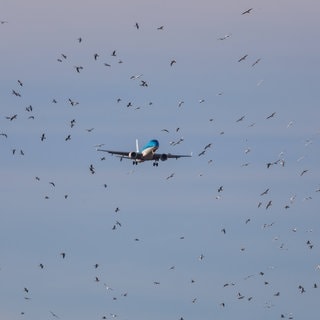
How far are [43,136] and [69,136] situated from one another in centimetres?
555

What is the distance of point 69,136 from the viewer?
135m

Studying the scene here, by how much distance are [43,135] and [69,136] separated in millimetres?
5634

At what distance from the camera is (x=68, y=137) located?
133625 millimetres

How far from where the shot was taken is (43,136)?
454 feet

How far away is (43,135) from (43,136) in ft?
0.70

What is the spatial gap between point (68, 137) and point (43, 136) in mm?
6684

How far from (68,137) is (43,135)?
6.80 m

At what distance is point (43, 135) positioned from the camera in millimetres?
138500

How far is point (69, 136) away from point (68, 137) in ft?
5.78
